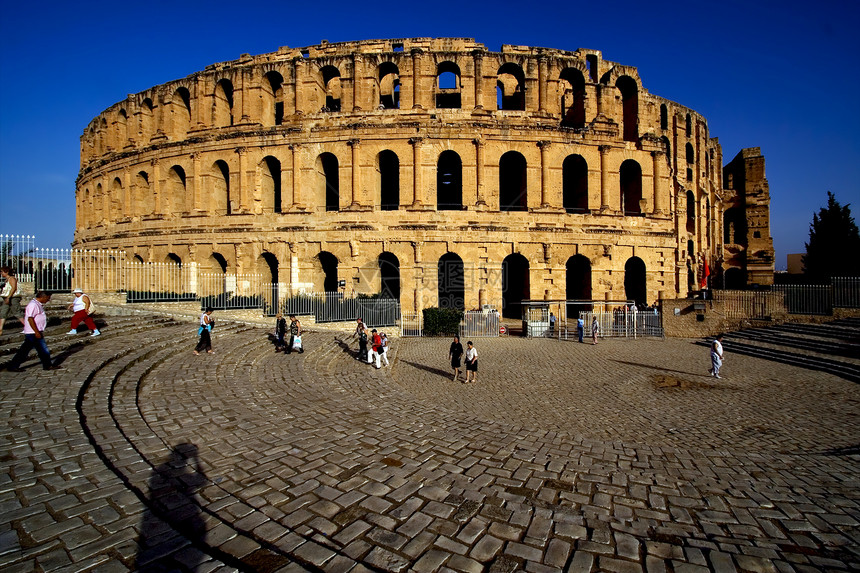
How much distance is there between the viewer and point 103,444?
4.36 metres

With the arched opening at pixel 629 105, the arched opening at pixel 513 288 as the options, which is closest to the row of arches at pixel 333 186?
the arched opening at pixel 629 105

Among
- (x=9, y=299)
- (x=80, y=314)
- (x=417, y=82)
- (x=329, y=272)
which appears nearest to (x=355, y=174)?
(x=417, y=82)

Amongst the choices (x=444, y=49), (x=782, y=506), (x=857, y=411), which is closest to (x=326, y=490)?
(x=782, y=506)

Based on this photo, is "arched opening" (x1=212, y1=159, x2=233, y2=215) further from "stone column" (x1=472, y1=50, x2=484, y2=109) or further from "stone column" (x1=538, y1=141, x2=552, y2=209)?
"stone column" (x1=538, y1=141, x2=552, y2=209)

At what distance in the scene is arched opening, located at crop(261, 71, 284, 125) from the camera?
21578 millimetres

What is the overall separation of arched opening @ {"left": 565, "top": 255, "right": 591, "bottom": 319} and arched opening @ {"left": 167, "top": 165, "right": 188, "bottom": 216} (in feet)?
79.4

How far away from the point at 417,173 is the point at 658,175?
1393 cm

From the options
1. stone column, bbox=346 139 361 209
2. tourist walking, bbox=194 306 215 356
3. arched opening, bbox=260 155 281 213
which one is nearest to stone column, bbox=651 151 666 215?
stone column, bbox=346 139 361 209

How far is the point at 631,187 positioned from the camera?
887 inches

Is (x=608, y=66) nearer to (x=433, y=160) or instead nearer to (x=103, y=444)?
(x=433, y=160)

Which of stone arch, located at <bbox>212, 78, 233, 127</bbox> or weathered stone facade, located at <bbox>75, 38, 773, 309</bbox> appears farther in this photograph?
stone arch, located at <bbox>212, 78, 233, 127</bbox>

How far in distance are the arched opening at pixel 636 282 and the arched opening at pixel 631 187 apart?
307cm

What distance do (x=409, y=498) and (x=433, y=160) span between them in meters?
18.6

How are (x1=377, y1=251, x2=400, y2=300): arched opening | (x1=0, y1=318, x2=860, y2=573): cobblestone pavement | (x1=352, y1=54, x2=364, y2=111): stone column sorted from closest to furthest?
(x1=0, y1=318, x2=860, y2=573): cobblestone pavement, (x1=377, y1=251, x2=400, y2=300): arched opening, (x1=352, y1=54, x2=364, y2=111): stone column
